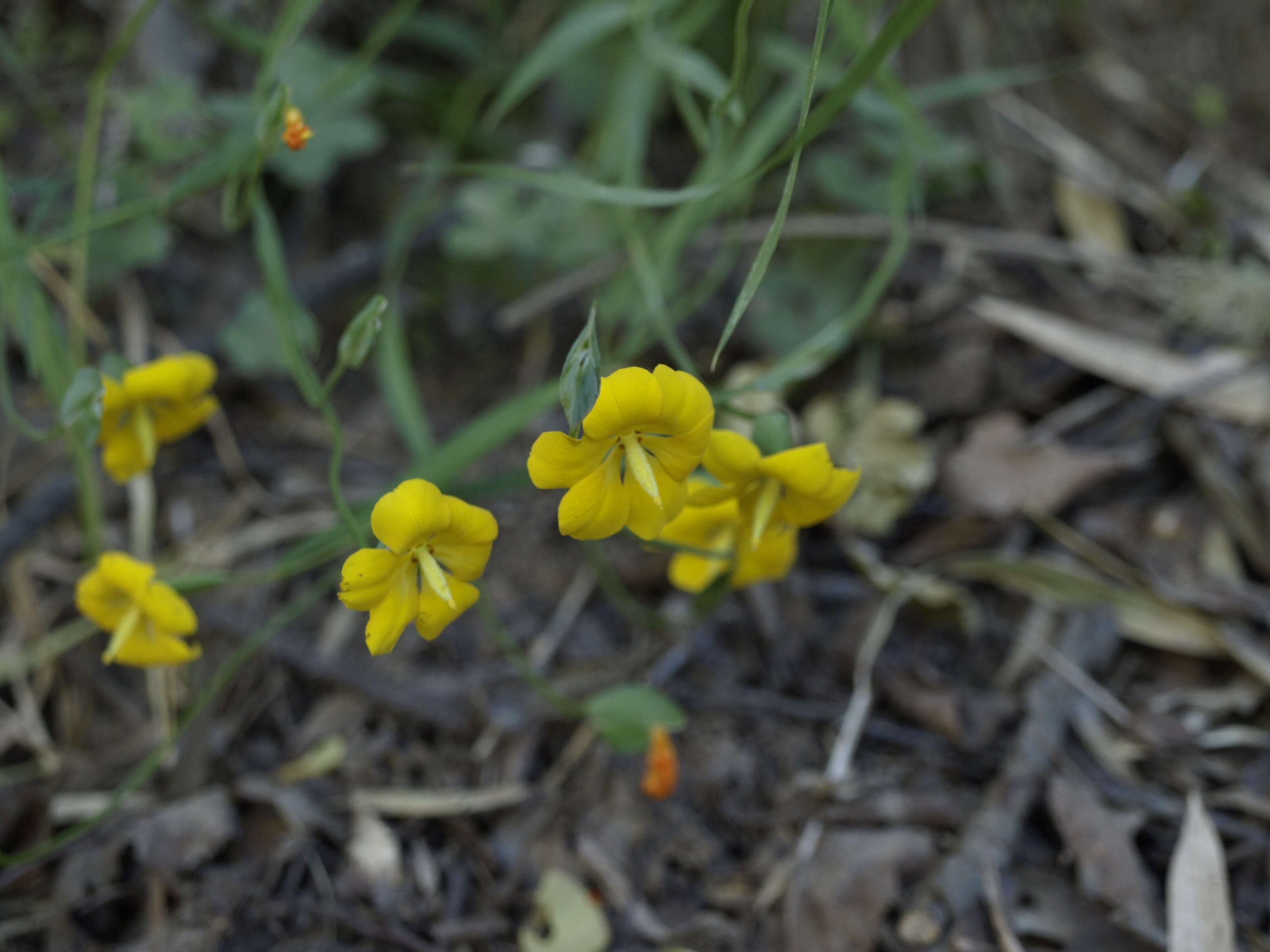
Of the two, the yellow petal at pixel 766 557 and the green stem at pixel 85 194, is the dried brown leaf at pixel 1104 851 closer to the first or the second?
the yellow petal at pixel 766 557

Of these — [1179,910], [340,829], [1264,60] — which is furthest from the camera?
[1264,60]

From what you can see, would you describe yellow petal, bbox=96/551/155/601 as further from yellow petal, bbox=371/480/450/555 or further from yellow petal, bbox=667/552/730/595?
yellow petal, bbox=667/552/730/595

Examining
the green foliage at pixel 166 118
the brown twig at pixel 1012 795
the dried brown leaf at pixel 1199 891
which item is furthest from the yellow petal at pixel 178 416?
the dried brown leaf at pixel 1199 891

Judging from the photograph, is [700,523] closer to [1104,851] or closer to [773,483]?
[773,483]

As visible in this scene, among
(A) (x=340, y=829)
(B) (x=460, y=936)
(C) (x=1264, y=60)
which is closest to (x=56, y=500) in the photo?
(A) (x=340, y=829)

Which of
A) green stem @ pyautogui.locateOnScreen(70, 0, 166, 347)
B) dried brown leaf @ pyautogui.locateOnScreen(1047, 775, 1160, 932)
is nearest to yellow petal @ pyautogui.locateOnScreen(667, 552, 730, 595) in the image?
dried brown leaf @ pyautogui.locateOnScreen(1047, 775, 1160, 932)

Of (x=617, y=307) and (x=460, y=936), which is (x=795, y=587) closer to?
(x=617, y=307)

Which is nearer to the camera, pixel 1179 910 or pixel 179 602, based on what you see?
pixel 179 602
